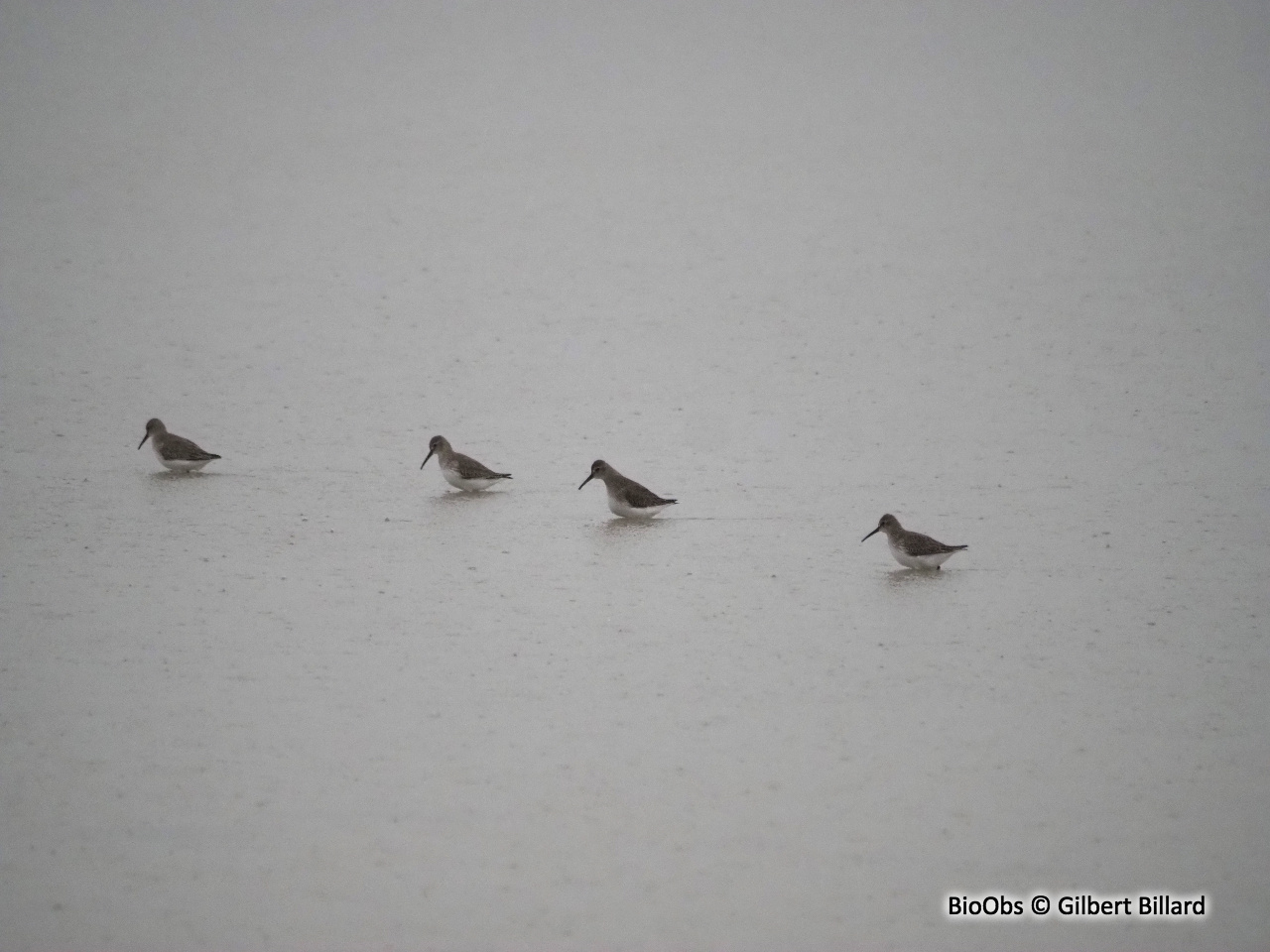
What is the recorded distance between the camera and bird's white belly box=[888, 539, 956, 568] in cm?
866

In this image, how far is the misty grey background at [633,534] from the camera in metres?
5.31

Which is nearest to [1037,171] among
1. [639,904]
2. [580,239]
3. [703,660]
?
[580,239]

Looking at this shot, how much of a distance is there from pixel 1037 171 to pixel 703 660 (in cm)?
1734

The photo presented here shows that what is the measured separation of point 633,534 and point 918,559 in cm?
198

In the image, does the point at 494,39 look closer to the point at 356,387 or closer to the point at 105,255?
the point at 105,255

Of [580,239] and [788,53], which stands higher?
[788,53]

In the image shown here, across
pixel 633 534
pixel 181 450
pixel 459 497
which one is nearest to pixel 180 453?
pixel 181 450

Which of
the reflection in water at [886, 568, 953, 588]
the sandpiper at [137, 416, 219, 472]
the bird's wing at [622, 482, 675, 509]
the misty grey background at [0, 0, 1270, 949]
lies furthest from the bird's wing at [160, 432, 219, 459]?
the reflection in water at [886, 568, 953, 588]

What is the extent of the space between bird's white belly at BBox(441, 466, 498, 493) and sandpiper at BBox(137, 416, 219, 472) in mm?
1761

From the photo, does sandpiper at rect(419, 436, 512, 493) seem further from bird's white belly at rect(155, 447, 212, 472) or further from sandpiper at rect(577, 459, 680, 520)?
bird's white belly at rect(155, 447, 212, 472)

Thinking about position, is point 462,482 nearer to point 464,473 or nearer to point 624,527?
point 464,473

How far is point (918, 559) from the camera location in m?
8.66

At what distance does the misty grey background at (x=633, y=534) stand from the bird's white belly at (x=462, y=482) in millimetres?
293

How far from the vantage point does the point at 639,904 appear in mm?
5035
